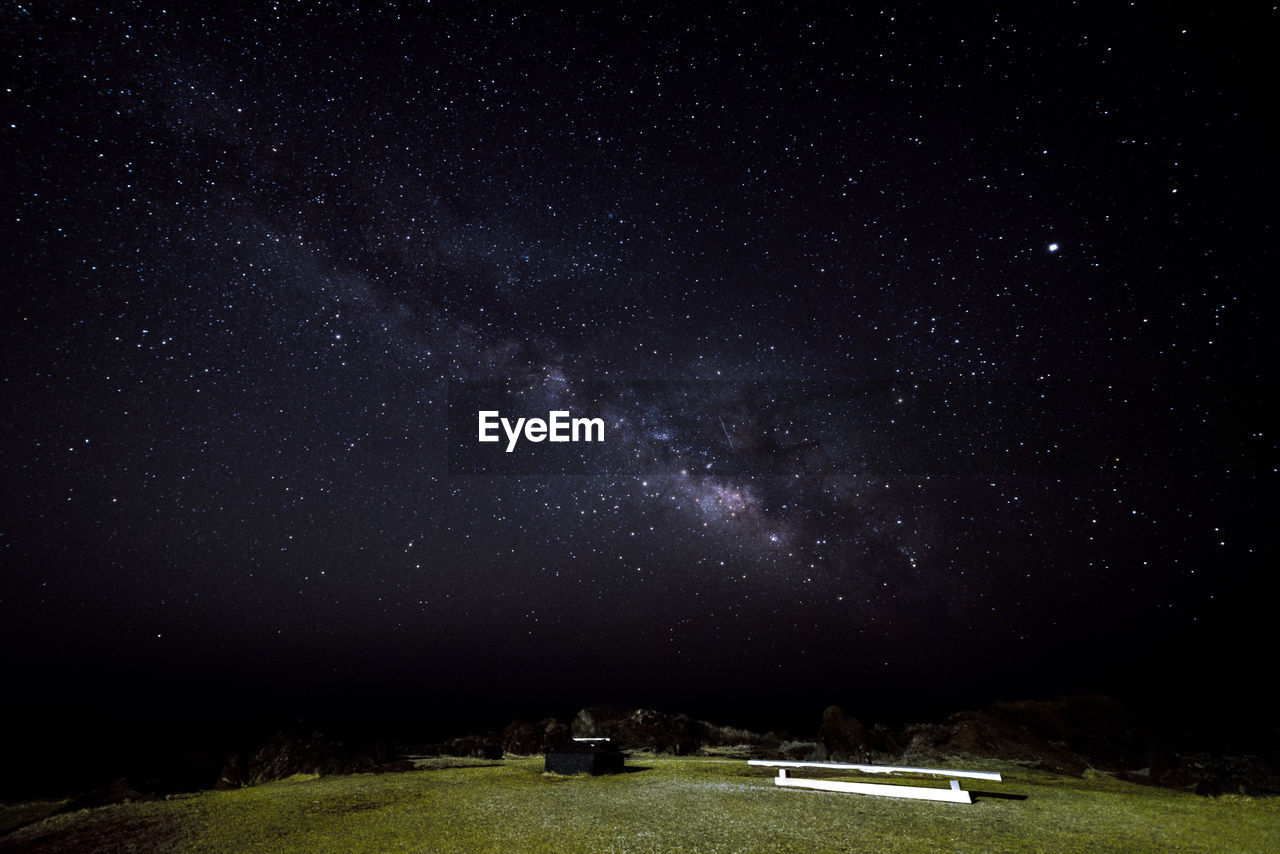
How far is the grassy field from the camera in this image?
6.63m

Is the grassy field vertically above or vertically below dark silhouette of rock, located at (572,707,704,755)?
above

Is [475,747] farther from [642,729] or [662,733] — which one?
[662,733]

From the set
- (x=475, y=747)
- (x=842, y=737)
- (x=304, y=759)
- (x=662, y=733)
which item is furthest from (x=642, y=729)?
(x=304, y=759)

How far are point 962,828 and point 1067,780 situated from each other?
695cm

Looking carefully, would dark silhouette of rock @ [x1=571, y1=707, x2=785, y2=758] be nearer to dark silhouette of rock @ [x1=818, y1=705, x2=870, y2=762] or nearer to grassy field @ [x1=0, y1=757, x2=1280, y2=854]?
dark silhouette of rock @ [x1=818, y1=705, x2=870, y2=762]

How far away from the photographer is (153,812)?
8.45 meters

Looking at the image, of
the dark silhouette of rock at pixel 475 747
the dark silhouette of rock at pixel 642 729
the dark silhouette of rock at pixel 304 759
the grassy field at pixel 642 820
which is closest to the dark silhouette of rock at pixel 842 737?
the dark silhouette of rock at pixel 642 729

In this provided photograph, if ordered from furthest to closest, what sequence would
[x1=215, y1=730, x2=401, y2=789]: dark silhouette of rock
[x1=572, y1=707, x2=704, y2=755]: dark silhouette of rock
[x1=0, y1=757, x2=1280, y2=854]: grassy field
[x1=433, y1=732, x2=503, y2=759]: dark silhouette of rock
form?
[x1=572, y1=707, x2=704, y2=755]: dark silhouette of rock < [x1=433, y1=732, x2=503, y2=759]: dark silhouette of rock < [x1=215, y1=730, x2=401, y2=789]: dark silhouette of rock < [x1=0, y1=757, x2=1280, y2=854]: grassy field

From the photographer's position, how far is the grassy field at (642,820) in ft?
21.7

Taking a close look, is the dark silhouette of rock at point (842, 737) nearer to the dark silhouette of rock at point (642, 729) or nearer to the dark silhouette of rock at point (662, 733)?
the dark silhouette of rock at point (662, 733)

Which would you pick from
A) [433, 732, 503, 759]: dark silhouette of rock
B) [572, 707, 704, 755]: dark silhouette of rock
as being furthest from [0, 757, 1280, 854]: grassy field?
[572, 707, 704, 755]: dark silhouette of rock

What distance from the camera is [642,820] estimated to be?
7.68 metres

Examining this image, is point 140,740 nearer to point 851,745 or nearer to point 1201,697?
point 851,745

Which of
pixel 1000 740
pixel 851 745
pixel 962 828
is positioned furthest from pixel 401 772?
pixel 1000 740
